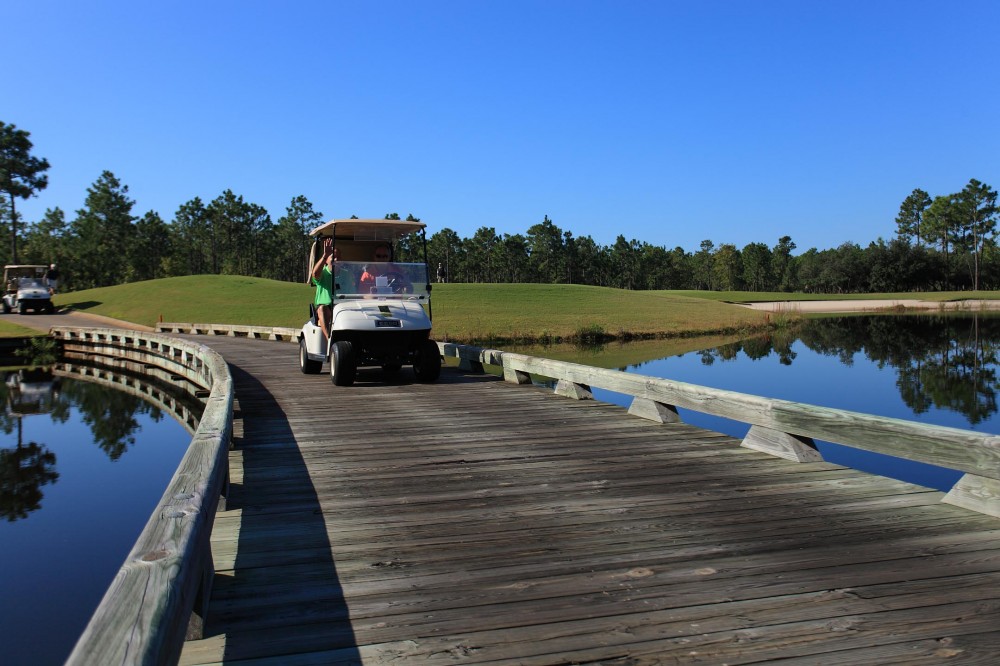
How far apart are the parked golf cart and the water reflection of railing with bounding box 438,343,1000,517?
45562mm

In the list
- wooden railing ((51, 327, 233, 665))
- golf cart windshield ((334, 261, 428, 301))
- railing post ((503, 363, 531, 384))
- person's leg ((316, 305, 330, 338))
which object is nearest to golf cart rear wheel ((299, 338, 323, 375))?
person's leg ((316, 305, 330, 338))

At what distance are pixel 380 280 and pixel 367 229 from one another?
2.97 feet

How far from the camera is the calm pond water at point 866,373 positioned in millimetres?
13914

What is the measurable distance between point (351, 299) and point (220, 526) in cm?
778

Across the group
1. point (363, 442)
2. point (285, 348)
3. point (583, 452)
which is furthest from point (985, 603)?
point (285, 348)

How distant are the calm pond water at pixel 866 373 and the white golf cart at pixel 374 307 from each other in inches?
230

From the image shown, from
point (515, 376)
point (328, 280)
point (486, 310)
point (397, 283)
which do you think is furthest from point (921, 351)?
point (486, 310)

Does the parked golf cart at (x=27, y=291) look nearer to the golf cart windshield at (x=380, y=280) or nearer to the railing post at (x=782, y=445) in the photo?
the golf cart windshield at (x=380, y=280)

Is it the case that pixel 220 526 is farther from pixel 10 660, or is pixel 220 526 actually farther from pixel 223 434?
pixel 10 660

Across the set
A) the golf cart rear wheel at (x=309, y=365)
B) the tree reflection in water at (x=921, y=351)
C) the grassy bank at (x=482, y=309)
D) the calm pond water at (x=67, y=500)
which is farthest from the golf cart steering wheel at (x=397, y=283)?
the grassy bank at (x=482, y=309)

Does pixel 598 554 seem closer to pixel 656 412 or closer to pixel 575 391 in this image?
pixel 656 412

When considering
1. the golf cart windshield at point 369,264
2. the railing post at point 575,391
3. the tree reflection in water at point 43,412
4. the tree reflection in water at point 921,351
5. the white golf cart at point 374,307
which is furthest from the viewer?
the tree reflection in water at point 921,351

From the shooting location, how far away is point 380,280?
1245 centimetres

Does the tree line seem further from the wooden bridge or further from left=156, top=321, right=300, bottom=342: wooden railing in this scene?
the wooden bridge
